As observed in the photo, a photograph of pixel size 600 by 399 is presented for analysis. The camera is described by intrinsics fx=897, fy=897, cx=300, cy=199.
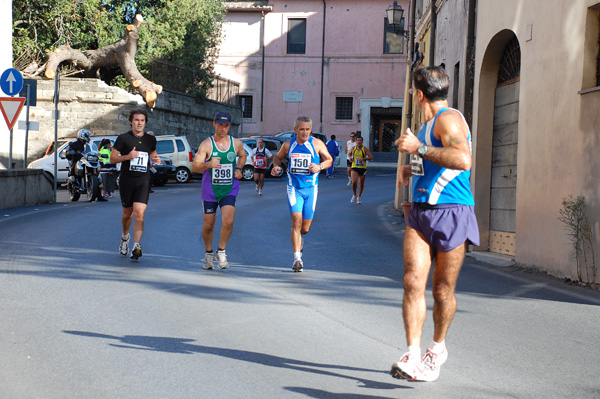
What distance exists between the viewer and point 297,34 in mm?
51062

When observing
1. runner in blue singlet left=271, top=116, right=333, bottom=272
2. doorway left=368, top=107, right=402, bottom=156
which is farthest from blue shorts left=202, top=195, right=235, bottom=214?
doorway left=368, top=107, right=402, bottom=156

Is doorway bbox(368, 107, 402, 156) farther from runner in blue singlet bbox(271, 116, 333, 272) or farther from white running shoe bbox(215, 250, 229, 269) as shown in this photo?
white running shoe bbox(215, 250, 229, 269)

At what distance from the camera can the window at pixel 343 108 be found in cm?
5053

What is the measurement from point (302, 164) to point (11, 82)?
12226 mm

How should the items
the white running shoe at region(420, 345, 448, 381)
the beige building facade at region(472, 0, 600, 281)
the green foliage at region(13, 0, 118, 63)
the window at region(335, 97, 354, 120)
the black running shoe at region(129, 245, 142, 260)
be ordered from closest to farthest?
the white running shoe at region(420, 345, 448, 381) → the beige building facade at region(472, 0, 600, 281) → the black running shoe at region(129, 245, 142, 260) → the green foliage at region(13, 0, 118, 63) → the window at region(335, 97, 354, 120)

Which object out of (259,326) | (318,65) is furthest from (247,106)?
(259,326)

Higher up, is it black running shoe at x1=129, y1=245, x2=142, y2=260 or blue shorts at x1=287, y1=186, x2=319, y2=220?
blue shorts at x1=287, y1=186, x2=319, y2=220

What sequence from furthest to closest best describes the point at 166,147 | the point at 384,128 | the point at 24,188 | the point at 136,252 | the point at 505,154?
the point at 384,128, the point at 166,147, the point at 24,188, the point at 505,154, the point at 136,252

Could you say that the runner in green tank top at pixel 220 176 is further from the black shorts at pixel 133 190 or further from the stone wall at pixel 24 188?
the stone wall at pixel 24 188

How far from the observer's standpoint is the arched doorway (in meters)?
13.4

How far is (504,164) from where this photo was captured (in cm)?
1379

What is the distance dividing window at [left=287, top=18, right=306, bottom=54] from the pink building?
0.06 metres

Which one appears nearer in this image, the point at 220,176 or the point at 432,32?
the point at 220,176

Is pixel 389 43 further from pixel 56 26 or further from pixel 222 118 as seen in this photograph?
pixel 222 118
